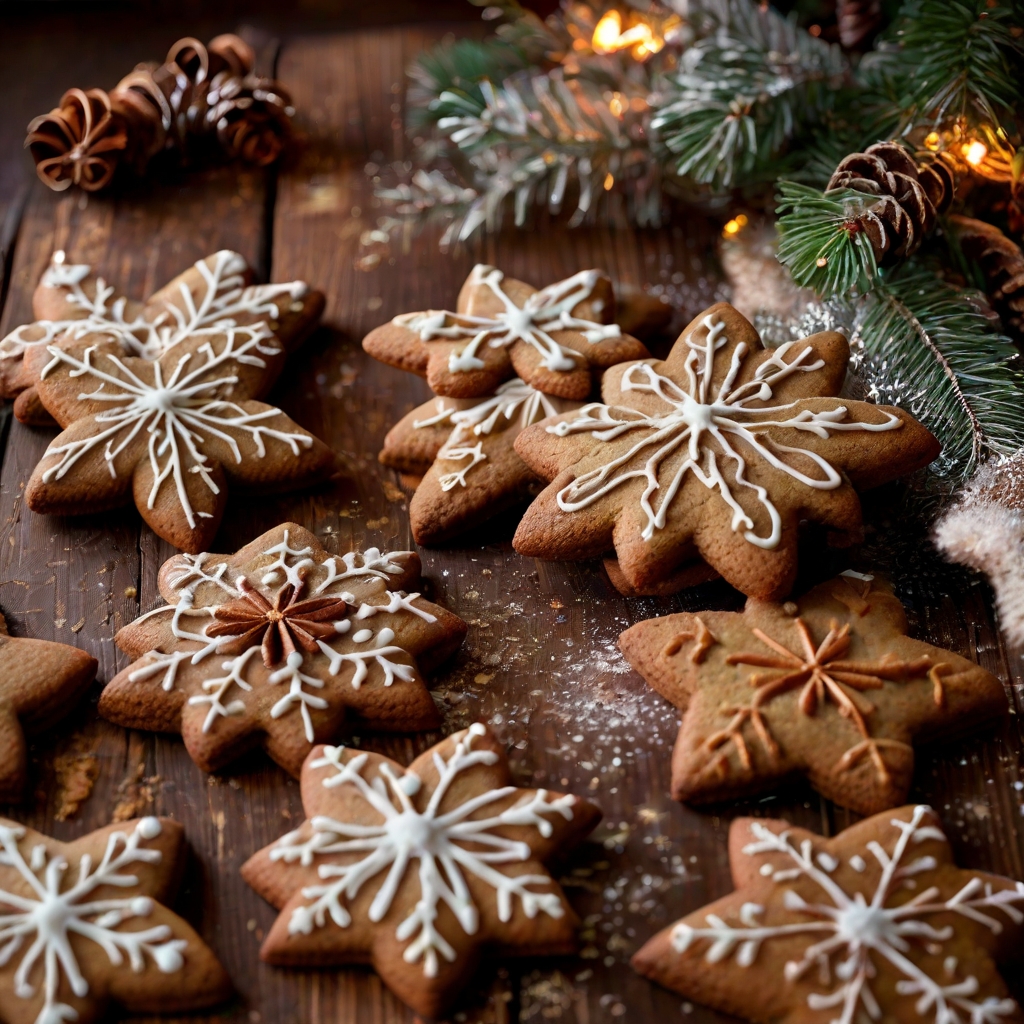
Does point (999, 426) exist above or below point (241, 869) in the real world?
above

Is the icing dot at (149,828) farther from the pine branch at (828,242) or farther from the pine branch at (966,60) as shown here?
the pine branch at (966,60)

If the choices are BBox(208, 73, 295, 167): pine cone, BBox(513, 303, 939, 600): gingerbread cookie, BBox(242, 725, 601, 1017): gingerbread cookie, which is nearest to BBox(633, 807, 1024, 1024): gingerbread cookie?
BBox(242, 725, 601, 1017): gingerbread cookie

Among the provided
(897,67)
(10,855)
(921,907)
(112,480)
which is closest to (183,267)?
(112,480)

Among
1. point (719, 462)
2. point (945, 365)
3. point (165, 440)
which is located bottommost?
point (165, 440)

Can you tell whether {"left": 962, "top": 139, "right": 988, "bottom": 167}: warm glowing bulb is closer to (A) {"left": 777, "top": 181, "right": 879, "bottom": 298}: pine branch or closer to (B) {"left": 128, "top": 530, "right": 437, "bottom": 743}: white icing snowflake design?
(A) {"left": 777, "top": 181, "right": 879, "bottom": 298}: pine branch

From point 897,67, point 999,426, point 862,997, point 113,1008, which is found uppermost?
A: point 897,67

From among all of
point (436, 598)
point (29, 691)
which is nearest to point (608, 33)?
point (436, 598)

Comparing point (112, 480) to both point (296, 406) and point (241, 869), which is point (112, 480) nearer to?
point (296, 406)

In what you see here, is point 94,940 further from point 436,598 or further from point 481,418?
point 481,418
